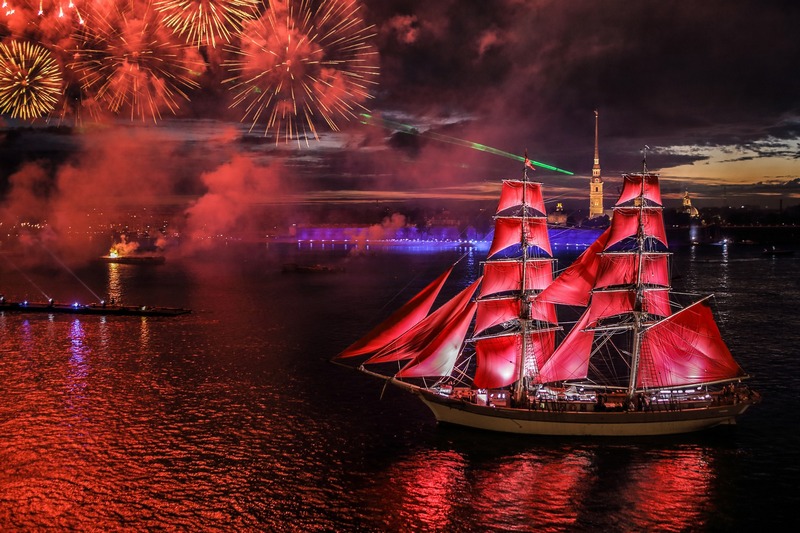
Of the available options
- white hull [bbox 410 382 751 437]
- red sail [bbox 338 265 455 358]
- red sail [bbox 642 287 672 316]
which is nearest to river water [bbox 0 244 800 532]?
white hull [bbox 410 382 751 437]

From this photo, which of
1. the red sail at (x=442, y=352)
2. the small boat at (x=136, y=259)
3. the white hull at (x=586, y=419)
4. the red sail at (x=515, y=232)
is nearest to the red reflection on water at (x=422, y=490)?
the white hull at (x=586, y=419)

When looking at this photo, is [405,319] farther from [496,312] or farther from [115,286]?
[115,286]

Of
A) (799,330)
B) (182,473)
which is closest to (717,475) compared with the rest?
(182,473)

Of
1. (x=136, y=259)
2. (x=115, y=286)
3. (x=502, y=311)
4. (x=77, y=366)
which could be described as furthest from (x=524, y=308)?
(x=136, y=259)

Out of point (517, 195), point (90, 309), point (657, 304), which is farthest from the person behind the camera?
point (90, 309)

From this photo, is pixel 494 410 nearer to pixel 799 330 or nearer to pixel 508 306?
pixel 508 306

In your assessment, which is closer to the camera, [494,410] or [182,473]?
[182,473]

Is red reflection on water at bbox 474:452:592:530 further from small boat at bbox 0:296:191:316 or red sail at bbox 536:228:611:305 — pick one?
small boat at bbox 0:296:191:316
